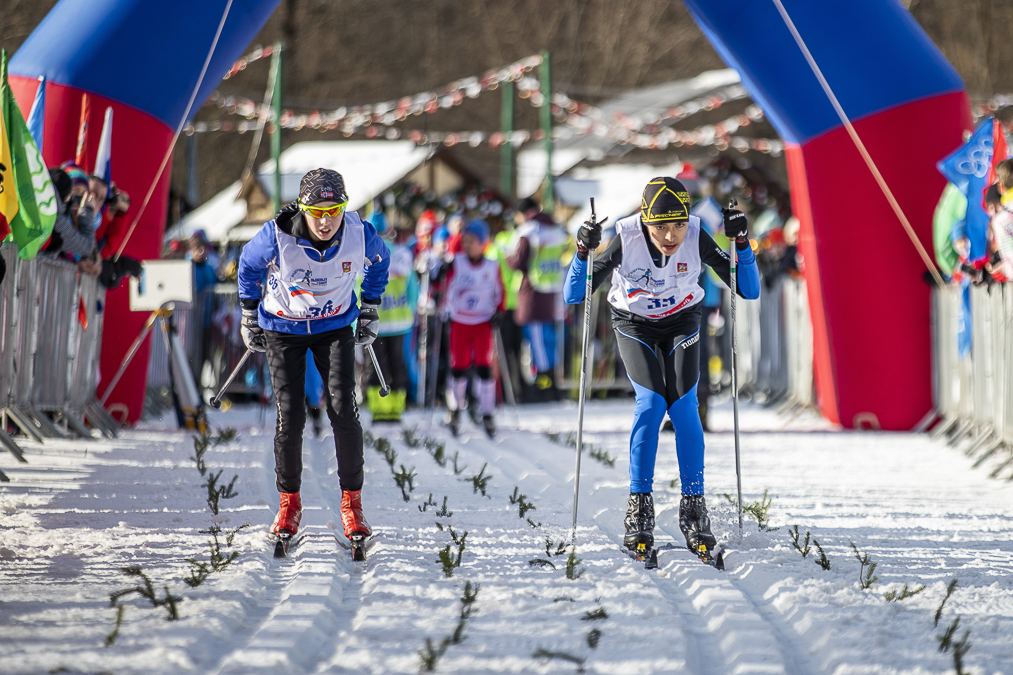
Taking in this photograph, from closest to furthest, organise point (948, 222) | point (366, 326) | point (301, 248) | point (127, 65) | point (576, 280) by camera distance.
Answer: point (301, 248) < point (576, 280) < point (366, 326) < point (127, 65) < point (948, 222)

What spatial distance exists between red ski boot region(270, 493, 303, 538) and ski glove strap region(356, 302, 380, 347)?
2.86 ft

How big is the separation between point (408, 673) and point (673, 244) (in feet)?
8.50

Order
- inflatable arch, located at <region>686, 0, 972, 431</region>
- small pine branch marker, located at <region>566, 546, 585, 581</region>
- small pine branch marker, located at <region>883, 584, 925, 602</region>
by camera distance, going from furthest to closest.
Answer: inflatable arch, located at <region>686, 0, 972, 431</region>
small pine branch marker, located at <region>566, 546, 585, 581</region>
small pine branch marker, located at <region>883, 584, 925, 602</region>

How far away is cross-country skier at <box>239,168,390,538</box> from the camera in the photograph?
4.94 metres

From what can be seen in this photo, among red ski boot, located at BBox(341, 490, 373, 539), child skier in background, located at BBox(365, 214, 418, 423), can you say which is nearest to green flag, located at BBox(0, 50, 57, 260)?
red ski boot, located at BBox(341, 490, 373, 539)

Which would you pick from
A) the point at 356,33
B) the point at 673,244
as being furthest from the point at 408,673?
the point at 356,33

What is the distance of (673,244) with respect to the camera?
4930mm

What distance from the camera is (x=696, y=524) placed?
16.3 feet

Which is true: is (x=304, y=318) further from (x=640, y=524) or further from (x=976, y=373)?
(x=976, y=373)

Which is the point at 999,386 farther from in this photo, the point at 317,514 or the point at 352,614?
the point at 352,614

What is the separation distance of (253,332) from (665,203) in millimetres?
2203

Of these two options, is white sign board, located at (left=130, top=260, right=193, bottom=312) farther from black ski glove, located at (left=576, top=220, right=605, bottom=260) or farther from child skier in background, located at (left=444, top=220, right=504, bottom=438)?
black ski glove, located at (left=576, top=220, right=605, bottom=260)

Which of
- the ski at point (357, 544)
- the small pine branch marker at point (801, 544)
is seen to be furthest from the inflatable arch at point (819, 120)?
the ski at point (357, 544)

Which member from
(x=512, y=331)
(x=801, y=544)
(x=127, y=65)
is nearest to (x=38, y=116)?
(x=127, y=65)
